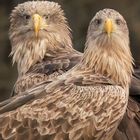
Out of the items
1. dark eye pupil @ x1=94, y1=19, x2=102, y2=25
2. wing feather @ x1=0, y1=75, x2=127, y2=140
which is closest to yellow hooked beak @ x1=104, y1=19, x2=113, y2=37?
dark eye pupil @ x1=94, y1=19, x2=102, y2=25

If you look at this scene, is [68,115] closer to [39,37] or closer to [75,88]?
[75,88]

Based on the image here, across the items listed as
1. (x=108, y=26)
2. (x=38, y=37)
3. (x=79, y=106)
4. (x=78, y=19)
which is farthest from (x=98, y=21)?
(x=78, y=19)

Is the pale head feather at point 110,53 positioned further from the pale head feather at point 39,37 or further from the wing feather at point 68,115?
the pale head feather at point 39,37

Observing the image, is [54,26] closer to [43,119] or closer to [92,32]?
[92,32]

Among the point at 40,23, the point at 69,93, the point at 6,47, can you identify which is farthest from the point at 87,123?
the point at 6,47

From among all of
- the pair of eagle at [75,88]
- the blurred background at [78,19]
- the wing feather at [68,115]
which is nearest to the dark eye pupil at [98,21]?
the pair of eagle at [75,88]
